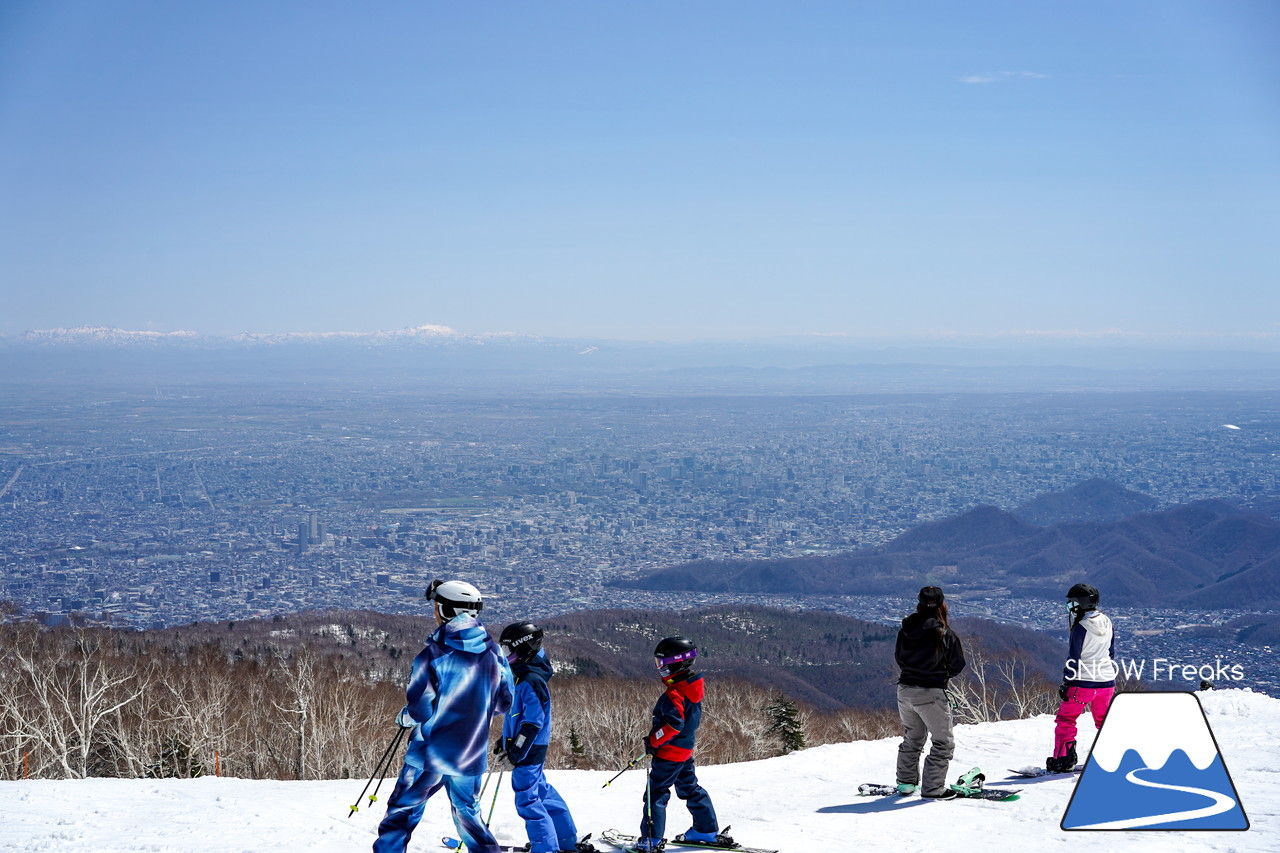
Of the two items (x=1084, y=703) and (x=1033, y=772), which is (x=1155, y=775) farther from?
(x=1033, y=772)

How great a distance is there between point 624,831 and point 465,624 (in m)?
3.41

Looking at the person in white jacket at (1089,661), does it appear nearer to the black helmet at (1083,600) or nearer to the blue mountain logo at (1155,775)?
the black helmet at (1083,600)

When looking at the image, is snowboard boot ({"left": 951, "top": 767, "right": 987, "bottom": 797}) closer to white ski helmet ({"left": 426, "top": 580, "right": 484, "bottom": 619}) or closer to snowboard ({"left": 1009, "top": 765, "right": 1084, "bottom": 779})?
snowboard ({"left": 1009, "top": 765, "right": 1084, "bottom": 779})

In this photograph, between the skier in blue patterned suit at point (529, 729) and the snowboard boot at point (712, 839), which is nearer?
the skier in blue patterned suit at point (529, 729)

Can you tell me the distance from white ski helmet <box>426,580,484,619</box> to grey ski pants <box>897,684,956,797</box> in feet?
14.2

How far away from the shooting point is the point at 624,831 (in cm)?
880

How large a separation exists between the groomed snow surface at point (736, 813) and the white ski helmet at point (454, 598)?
8.48ft

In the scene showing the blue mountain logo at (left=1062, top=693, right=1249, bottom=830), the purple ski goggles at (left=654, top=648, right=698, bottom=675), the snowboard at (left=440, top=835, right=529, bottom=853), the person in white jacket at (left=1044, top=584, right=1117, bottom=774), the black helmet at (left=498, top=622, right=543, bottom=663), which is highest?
the black helmet at (left=498, top=622, right=543, bottom=663)

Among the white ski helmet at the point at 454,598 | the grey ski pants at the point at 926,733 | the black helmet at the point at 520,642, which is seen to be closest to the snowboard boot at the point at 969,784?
the grey ski pants at the point at 926,733

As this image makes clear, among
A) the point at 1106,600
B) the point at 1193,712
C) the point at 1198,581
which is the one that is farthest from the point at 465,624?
the point at 1198,581

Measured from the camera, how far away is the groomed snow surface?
7922mm

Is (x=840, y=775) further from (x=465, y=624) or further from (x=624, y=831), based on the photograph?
(x=465, y=624)

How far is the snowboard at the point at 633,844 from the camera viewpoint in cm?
786

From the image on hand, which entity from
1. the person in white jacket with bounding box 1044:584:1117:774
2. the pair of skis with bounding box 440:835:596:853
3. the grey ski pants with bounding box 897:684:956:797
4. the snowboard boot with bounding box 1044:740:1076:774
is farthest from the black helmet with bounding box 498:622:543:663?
the snowboard boot with bounding box 1044:740:1076:774
